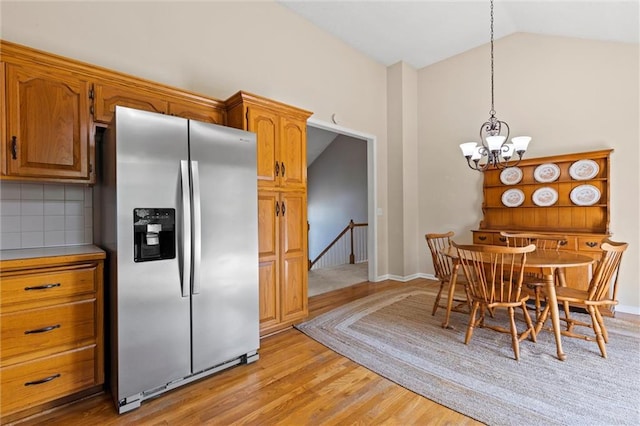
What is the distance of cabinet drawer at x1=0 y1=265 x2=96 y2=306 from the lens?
5.24ft

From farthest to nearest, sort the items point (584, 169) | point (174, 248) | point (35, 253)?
point (584, 169) < point (174, 248) < point (35, 253)

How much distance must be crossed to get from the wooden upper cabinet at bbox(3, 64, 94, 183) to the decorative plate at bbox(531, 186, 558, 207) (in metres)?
4.86

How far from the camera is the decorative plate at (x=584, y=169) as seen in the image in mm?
3555

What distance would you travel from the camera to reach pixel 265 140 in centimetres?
274

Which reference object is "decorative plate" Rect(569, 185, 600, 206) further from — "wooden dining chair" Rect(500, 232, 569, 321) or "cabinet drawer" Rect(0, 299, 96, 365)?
"cabinet drawer" Rect(0, 299, 96, 365)

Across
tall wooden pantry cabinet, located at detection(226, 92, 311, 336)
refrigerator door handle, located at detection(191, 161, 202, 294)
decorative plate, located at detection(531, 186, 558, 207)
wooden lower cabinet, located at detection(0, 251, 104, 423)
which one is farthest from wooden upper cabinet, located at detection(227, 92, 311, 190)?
decorative plate, located at detection(531, 186, 558, 207)

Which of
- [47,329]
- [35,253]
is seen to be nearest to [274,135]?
[35,253]

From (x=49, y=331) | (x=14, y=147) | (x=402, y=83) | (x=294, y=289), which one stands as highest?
(x=402, y=83)

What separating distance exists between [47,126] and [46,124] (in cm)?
1

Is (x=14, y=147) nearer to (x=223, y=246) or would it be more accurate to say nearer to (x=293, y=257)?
(x=223, y=246)

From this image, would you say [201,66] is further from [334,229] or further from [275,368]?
[334,229]

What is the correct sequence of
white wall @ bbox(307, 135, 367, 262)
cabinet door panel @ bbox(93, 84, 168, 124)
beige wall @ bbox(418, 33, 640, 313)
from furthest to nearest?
white wall @ bbox(307, 135, 367, 262)
beige wall @ bbox(418, 33, 640, 313)
cabinet door panel @ bbox(93, 84, 168, 124)

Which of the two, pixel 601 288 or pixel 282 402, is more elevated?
pixel 601 288

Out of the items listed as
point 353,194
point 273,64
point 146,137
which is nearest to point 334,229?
point 353,194
